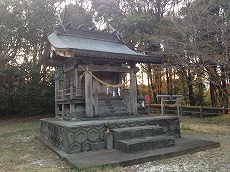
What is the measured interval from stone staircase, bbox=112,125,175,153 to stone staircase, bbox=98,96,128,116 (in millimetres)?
2195

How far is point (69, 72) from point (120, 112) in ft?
10.3

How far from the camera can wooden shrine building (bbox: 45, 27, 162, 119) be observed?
8.41 meters

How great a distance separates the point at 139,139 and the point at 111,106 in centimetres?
316

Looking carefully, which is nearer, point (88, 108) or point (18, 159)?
point (18, 159)

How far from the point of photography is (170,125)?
8102 millimetres

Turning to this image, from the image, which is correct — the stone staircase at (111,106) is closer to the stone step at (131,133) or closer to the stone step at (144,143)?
the stone step at (131,133)

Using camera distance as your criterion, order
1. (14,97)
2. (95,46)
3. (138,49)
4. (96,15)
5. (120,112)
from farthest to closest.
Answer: (96,15) → (138,49) → (14,97) → (95,46) → (120,112)

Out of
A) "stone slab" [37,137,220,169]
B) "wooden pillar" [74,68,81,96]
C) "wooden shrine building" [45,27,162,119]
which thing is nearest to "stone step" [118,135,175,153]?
"stone slab" [37,137,220,169]

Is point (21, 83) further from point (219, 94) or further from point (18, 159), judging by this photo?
point (219, 94)

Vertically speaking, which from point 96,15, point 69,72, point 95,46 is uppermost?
point 96,15

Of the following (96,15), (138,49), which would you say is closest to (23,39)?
(96,15)

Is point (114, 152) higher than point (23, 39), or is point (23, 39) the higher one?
point (23, 39)

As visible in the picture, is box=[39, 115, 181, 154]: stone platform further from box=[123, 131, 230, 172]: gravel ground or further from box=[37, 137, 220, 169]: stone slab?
box=[123, 131, 230, 172]: gravel ground

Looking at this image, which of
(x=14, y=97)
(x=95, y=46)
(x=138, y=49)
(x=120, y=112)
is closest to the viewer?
(x=120, y=112)
